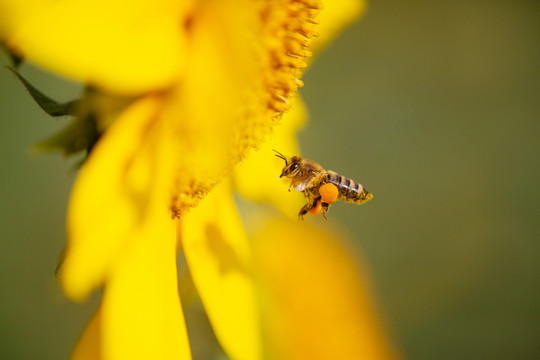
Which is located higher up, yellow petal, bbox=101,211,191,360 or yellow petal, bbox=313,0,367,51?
yellow petal, bbox=313,0,367,51

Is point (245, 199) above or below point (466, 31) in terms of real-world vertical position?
below

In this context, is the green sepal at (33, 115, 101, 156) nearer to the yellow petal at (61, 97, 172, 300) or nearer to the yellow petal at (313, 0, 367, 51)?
the yellow petal at (61, 97, 172, 300)

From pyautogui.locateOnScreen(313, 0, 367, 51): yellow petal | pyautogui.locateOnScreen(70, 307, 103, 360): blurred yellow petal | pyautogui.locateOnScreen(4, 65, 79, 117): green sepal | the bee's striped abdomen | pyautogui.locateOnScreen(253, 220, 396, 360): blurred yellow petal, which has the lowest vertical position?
pyautogui.locateOnScreen(253, 220, 396, 360): blurred yellow petal

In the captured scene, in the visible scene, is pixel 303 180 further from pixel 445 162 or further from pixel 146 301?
pixel 445 162

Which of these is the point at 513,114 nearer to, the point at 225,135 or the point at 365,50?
the point at 365,50

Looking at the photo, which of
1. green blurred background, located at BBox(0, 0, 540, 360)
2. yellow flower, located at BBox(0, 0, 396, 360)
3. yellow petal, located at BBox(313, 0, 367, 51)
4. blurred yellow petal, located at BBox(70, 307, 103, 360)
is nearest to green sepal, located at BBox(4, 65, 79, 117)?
yellow flower, located at BBox(0, 0, 396, 360)

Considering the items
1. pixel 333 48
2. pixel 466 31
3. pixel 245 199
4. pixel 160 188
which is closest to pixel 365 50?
pixel 333 48

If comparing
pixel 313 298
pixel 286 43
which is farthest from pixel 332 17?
pixel 313 298

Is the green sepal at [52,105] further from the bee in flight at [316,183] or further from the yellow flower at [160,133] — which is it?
the bee in flight at [316,183]
